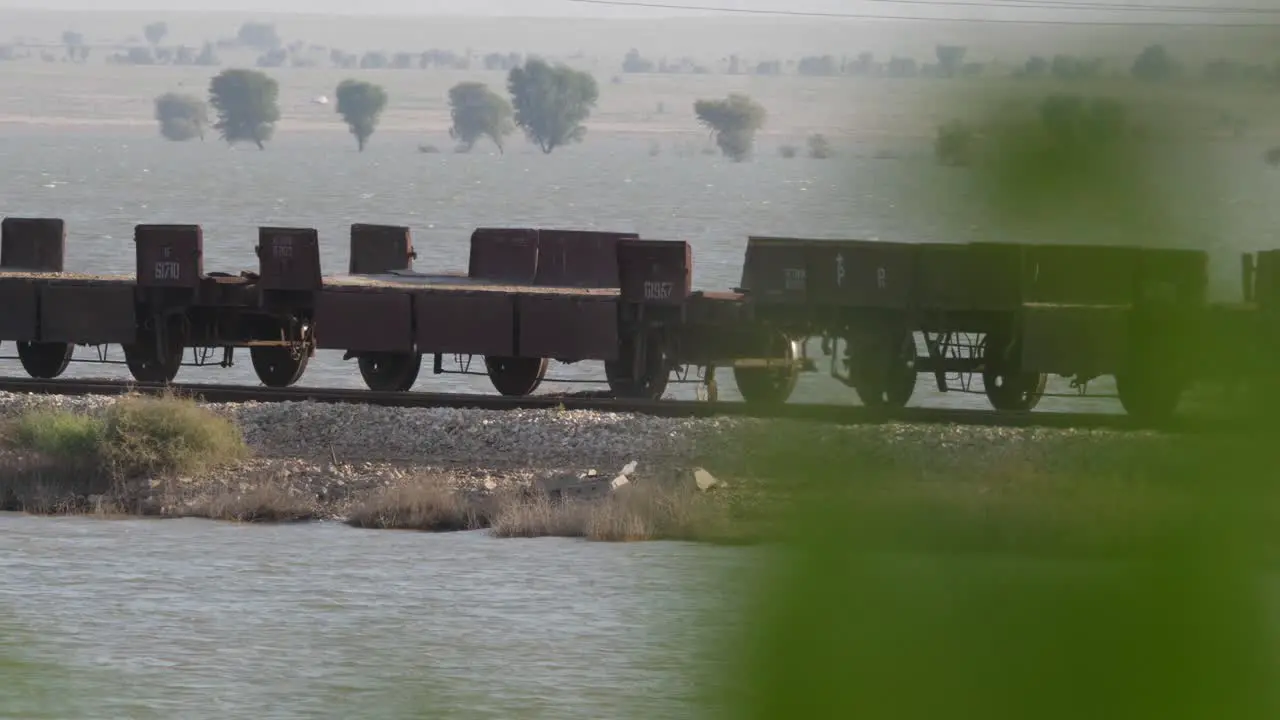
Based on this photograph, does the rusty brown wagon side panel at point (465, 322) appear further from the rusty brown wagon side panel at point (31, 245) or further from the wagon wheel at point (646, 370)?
the rusty brown wagon side panel at point (31, 245)

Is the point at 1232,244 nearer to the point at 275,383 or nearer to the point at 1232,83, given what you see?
the point at 1232,83

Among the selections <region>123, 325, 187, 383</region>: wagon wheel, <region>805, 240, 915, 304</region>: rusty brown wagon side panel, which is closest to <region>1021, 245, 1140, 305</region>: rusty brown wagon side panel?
<region>805, 240, 915, 304</region>: rusty brown wagon side panel

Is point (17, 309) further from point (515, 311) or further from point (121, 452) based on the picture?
point (515, 311)

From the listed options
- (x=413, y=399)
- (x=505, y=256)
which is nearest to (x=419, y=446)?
(x=413, y=399)

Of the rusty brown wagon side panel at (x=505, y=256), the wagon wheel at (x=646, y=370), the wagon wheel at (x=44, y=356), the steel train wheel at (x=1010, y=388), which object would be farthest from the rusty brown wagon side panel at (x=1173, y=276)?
the wagon wheel at (x=44, y=356)

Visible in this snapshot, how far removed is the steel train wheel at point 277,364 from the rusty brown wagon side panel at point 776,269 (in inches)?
248

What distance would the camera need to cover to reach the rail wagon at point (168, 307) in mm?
21984

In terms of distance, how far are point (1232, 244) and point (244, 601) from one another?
12.4 meters

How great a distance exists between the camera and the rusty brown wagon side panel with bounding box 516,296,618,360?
20.5 metres

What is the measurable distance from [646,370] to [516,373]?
6.64 ft

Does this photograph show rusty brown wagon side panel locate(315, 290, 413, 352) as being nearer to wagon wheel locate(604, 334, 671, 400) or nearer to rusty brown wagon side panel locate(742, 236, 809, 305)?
wagon wheel locate(604, 334, 671, 400)

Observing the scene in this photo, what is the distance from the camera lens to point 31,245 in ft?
88.3

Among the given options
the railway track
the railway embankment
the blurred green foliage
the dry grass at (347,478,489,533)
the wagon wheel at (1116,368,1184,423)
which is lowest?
the dry grass at (347,478,489,533)

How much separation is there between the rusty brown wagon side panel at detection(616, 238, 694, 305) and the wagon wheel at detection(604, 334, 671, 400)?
585mm
